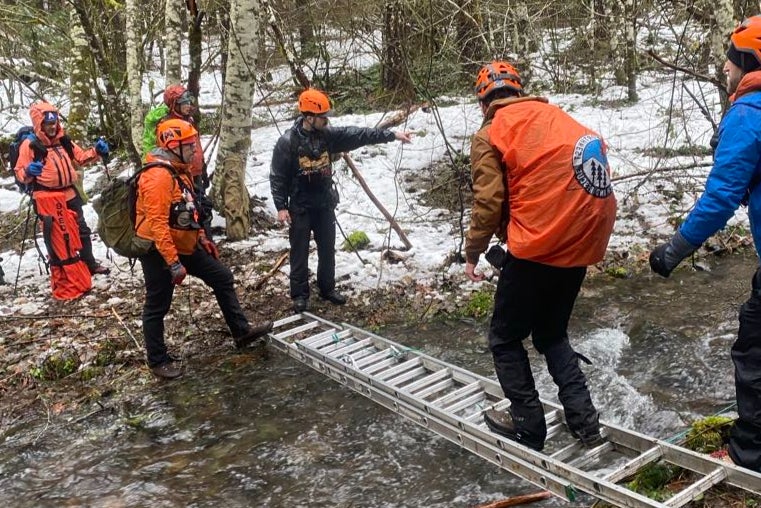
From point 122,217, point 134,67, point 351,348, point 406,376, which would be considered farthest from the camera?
point 134,67

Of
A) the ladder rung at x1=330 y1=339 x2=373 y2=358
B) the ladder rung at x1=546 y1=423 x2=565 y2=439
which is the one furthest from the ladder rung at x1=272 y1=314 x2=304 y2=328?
the ladder rung at x1=546 y1=423 x2=565 y2=439

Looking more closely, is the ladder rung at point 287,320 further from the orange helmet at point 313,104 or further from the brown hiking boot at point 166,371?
the orange helmet at point 313,104

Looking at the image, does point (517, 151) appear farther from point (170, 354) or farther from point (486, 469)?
point (170, 354)

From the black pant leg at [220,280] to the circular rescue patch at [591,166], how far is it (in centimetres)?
384

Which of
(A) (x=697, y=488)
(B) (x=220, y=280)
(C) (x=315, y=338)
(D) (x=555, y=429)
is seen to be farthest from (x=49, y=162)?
(A) (x=697, y=488)

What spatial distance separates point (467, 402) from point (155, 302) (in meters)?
3.13

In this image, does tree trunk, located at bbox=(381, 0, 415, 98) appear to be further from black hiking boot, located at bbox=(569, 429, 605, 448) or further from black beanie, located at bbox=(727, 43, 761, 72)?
black hiking boot, located at bbox=(569, 429, 605, 448)

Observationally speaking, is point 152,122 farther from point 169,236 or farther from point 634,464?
point 634,464

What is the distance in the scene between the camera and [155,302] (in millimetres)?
6312

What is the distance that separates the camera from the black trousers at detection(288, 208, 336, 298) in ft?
25.0

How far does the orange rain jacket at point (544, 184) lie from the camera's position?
3.83 metres

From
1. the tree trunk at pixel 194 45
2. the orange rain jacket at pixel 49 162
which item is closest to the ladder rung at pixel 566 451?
the orange rain jacket at pixel 49 162

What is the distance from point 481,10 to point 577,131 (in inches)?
262

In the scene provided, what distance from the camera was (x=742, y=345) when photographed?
12.0 ft
